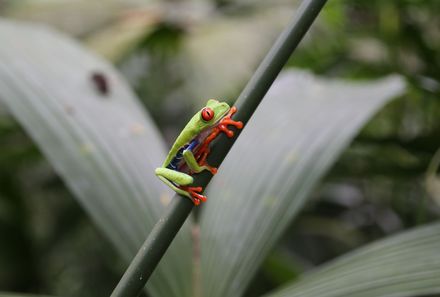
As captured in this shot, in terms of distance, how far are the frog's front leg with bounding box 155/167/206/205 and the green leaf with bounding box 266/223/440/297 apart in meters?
0.22

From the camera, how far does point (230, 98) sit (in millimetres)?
1561

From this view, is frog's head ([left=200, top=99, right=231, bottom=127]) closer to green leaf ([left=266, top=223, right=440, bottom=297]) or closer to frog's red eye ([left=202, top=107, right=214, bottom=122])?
frog's red eye ([left=202, top=107, right=214, bottom=122])

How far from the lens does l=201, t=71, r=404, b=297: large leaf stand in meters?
0.75

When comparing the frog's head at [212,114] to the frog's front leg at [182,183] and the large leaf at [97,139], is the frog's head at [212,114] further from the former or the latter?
the large leaf at [97,139]

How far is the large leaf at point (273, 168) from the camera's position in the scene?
75 cm

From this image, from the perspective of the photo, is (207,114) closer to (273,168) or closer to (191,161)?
(191,161)

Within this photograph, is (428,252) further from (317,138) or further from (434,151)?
(434,151)

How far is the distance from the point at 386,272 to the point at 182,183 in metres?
0.33

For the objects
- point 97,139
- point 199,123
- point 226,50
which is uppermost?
point 226,50

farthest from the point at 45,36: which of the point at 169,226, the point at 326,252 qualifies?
the point at 326,252

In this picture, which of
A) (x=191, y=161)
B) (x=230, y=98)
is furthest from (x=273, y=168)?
(x=230, y=98)

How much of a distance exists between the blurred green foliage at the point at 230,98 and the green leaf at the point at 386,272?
2.25 ft

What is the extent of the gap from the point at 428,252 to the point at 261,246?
204 mm

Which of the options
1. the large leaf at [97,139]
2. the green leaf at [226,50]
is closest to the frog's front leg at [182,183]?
the large leaf at [97,139]
